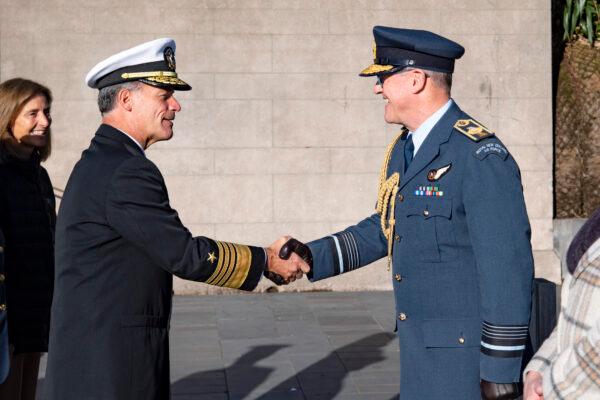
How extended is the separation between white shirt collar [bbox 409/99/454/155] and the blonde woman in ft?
6.93

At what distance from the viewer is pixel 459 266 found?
12.0 ft

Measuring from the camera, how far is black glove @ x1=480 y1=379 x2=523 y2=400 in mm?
3408

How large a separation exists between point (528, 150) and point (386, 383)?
14.3 ft

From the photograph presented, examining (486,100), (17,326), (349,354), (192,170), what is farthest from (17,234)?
(486,100)

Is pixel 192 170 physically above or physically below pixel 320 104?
below

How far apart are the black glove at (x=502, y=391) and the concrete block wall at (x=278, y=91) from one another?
6.73 meters

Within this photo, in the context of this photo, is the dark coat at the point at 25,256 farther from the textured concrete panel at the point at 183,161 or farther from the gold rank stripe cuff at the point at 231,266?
the textured concrete panel at the point at 183,161

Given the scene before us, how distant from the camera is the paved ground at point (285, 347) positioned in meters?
6.67

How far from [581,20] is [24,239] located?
8.50 m

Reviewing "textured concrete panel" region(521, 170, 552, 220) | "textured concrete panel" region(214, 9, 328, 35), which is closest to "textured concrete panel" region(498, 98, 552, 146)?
"textured concrete panel" region(521, 170, 552, 220)

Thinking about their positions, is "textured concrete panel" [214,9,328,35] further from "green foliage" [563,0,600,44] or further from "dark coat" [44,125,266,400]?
"dark coat" [44,125,266,400]

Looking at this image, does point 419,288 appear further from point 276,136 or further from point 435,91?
point 276,136

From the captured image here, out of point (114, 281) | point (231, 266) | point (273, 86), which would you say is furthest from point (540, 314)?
point (273, 86)

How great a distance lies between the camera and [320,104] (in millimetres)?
10148
